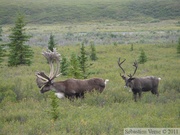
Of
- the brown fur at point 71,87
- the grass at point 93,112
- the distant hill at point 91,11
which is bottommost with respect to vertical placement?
the grass at point 93,112

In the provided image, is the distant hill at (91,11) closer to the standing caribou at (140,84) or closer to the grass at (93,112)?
the standing caribou at (140,84)

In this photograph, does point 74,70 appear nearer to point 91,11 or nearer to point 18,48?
point 18,48

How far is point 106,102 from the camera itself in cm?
1096

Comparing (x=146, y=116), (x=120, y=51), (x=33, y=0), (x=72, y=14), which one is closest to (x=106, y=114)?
(x=146, y=116)

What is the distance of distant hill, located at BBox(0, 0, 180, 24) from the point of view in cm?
11154

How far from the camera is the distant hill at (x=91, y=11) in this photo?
11154 centimetres

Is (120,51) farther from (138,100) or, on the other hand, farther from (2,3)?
(2,3)

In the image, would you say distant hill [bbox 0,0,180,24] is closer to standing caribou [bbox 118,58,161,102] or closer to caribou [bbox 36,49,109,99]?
standing caribou [bbox 118,58,161,102]

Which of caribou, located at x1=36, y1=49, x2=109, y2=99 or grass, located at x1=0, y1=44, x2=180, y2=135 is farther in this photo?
caribou, located at x1=36, y1=49, x2=109, y2=99

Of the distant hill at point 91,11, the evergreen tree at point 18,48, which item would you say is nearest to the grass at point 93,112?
the evergreen tree at point 18,48

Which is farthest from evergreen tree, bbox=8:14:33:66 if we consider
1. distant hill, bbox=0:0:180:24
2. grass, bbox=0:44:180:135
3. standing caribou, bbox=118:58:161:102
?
distant hill, bbox=0:0:180:24

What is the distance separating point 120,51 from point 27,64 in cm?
1023

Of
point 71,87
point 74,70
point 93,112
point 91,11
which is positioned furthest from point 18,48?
point 91,11

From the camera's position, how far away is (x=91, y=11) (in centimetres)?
12419
